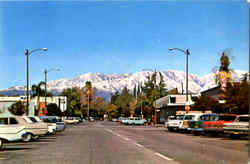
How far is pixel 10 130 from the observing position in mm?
21891

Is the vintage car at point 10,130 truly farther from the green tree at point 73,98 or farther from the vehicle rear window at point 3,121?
the green tree at point 73,98

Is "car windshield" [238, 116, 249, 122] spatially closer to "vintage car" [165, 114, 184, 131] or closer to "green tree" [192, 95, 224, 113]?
"vintage car" [165, 114, 184, 131]

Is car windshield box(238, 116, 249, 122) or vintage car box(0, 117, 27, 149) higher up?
car windshield box(238, 116, 249, 122)

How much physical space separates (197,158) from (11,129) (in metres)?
11.0

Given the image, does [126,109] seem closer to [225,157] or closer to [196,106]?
[196,106]

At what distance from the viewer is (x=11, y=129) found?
22.0 meters

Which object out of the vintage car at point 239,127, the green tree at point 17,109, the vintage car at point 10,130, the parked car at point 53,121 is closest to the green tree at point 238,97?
the vintage car at point 239,127

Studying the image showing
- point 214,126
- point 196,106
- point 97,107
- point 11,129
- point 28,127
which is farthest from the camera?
point 97,107

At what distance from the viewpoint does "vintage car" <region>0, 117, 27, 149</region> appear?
70.4 ft

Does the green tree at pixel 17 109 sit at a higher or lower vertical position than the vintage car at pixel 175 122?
higher

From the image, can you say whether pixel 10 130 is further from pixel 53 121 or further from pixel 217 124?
pixel 53 121

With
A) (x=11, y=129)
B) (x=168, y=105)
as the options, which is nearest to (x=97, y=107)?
(x=168, y=105)

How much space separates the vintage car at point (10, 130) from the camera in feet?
70.4

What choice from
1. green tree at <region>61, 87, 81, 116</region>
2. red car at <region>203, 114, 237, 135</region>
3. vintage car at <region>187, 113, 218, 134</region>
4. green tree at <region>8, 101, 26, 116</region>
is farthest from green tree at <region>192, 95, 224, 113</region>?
green tree at <region>61, 87, 81, 116</region>
